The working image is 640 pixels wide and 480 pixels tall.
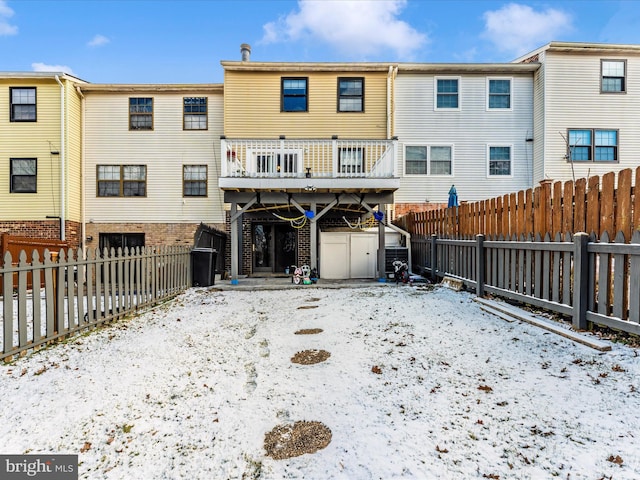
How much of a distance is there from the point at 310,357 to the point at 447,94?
13.3 meters

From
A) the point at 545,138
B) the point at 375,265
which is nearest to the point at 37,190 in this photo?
the point at 375,265

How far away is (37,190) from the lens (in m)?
13.6

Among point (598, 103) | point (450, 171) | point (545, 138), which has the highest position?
point (598, 103)

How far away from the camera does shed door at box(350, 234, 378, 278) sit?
35.1 feet

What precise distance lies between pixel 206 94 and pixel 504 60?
12.7 metres

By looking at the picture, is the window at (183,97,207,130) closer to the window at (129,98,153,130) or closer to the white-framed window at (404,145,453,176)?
the window at (129,98,153,130)

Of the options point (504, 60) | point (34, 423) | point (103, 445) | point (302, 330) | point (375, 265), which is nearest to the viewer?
point (103, 445)

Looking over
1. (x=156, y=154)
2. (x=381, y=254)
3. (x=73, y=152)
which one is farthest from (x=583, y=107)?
(x=73, y=152)

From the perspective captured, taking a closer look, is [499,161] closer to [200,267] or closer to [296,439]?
[200,267]

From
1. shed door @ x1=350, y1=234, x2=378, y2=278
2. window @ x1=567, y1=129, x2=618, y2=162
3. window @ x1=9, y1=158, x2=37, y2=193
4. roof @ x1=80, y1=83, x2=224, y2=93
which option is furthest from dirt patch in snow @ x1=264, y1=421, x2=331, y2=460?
window @ x1=9, y1=158, x2=37, y2=193

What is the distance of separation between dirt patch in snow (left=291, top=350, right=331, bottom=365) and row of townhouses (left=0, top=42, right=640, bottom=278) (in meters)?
9.26

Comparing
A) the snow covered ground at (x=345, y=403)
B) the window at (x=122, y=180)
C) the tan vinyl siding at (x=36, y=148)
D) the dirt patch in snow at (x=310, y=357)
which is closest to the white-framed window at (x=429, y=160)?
the snow covered ground at (x=345, y=403)

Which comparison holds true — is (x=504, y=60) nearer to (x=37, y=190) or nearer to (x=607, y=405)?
(x=607, y=405)

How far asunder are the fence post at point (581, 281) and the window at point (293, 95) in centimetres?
1156
